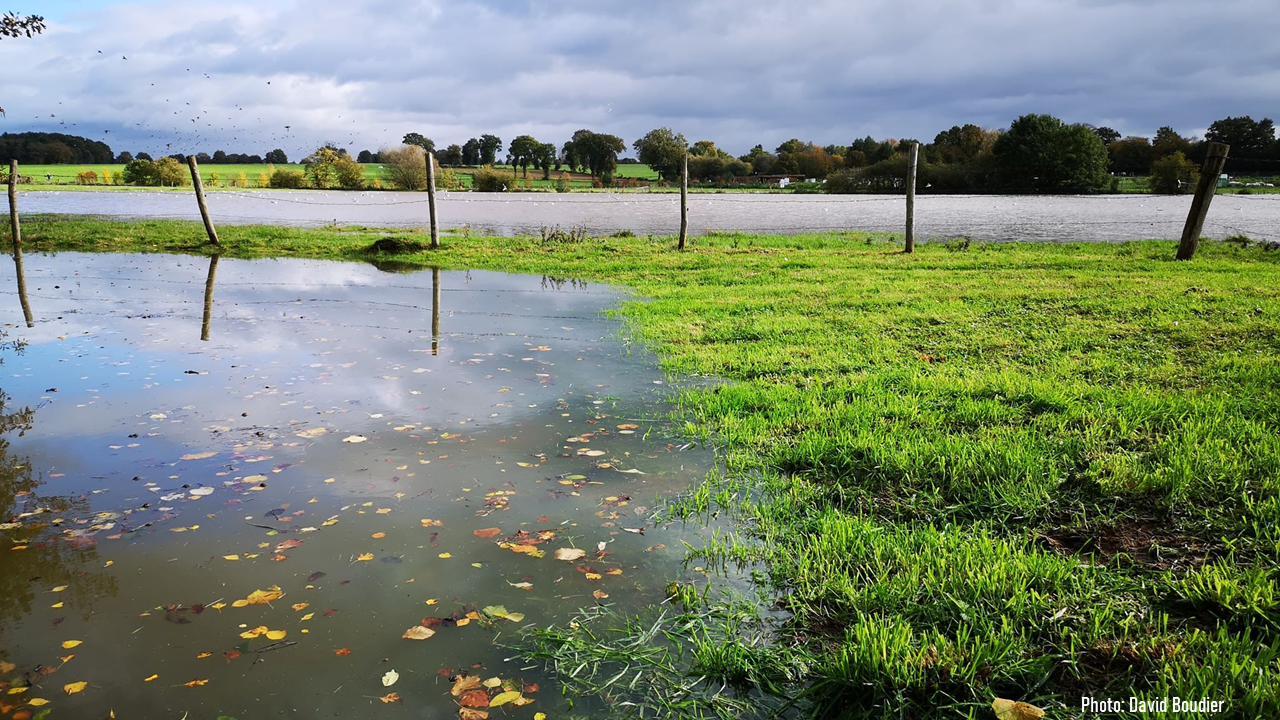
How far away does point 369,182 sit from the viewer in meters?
74.9

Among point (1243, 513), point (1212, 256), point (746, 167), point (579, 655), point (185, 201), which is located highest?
point (746, 167)

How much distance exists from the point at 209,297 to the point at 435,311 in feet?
14.9

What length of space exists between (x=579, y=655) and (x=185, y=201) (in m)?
53.4

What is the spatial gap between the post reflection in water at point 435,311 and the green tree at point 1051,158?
234 ft

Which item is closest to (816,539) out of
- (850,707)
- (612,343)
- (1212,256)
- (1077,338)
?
(850,707)

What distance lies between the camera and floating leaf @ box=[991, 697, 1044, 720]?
7.97 feet

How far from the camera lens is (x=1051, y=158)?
7094 cm

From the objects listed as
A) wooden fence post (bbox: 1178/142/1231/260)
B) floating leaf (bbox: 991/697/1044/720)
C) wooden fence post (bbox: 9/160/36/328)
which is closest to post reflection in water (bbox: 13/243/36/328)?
wooden fence post (bbox: 9/160/36/328)

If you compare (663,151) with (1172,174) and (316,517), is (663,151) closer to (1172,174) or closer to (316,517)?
(1172,174)

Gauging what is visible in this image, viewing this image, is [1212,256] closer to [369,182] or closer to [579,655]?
[579,655]

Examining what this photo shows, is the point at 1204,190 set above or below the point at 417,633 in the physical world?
above

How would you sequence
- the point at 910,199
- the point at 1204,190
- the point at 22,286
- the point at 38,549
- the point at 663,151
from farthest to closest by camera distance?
the point at 663,151 < the point at 910,199 < the point at 1204,190 < the point at 22,286 < the point at 38,549

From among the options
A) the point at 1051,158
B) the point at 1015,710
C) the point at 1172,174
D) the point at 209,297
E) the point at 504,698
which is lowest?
the point at 504,698

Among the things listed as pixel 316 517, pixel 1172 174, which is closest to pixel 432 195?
pixel 316 517
